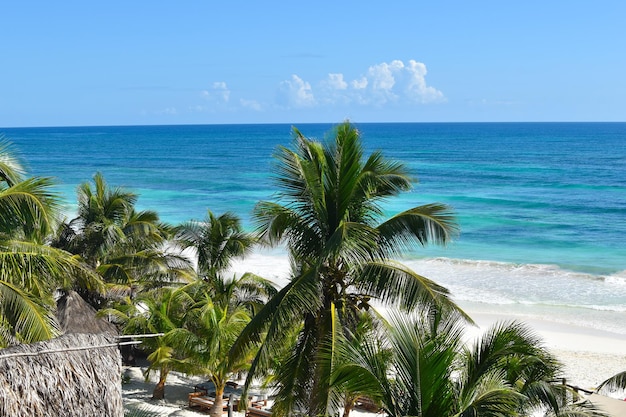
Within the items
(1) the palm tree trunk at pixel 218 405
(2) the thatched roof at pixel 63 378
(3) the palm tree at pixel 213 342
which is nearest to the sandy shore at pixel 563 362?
(1) the palm tree trunk at pixel 218 405

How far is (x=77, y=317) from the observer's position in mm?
15727

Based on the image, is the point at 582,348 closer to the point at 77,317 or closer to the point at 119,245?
the point at 119,245

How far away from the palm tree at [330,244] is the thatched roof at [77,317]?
267 inches

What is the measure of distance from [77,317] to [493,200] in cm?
4189

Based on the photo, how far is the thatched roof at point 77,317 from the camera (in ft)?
50.8

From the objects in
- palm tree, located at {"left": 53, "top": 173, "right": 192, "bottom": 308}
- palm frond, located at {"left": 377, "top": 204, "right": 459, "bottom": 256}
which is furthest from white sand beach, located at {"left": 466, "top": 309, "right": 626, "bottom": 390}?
palm tree, located at {"left": 53, "top": 173, "right": 192, "bottom": 308}

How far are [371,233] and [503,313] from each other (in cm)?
1697

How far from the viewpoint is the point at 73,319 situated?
1560cm

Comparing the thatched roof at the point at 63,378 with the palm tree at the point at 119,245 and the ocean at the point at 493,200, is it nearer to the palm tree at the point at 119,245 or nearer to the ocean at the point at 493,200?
the ocean at the point at 493,200

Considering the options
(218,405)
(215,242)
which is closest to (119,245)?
(215,242)

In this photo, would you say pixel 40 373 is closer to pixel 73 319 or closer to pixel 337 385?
pixel 337 385

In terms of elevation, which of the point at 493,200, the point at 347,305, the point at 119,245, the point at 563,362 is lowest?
the point at 563,362

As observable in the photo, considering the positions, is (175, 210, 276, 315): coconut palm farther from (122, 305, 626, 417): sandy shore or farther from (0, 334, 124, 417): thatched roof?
(0, 334, 124, 417): thatched roof

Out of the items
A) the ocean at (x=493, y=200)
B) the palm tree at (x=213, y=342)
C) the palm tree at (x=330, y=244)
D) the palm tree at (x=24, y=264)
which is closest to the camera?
the palm tree at (x=24, y=264)
